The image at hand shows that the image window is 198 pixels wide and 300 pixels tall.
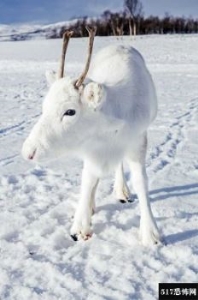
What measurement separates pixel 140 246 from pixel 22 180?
2060 millimetres

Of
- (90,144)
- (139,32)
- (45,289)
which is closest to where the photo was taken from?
(45,289)

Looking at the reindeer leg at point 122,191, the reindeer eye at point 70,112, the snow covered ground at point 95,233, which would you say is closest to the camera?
the snow covered ground at point 95,233

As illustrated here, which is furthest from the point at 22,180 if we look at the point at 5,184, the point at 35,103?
the point at 35,103

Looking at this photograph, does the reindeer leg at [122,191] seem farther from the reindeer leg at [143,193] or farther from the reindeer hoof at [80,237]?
the reindeer hoof at [80,237]

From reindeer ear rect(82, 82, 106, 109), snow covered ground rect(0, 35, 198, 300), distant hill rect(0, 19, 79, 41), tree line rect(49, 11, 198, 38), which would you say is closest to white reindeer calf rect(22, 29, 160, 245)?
reindeer ear rect(82, 82, 106, 109)

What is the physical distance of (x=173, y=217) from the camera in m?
4.46

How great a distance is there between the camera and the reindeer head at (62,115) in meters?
3.38

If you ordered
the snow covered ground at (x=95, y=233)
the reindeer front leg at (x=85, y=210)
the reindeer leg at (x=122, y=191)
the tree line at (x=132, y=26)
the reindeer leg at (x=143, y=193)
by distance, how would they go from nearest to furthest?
1. the snow covered ground at (x=95, y=233)
2. the reindeer leg at (x=143, y=193)
3. the reindeer front leg at (x=85, y=210)
4. the reindeer leg at (x=122, y=191)
5. the tree line at (x=132, y=26)

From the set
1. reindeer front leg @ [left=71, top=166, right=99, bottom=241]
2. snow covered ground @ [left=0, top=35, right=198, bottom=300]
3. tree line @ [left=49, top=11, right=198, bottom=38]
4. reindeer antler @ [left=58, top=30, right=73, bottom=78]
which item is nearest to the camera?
snow covered ground @ [left=0, top=35, right=198, bottom=300]

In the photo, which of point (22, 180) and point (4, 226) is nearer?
point (4, 226)

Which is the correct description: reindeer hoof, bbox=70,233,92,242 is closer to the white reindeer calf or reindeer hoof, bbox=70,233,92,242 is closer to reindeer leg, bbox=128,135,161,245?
the white reindeer calf

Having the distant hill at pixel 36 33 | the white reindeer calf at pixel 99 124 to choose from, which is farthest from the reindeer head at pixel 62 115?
the distant hill at pixel 36 33

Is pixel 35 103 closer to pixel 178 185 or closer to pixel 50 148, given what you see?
pixel 178 185

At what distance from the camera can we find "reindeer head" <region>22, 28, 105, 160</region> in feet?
11.1
